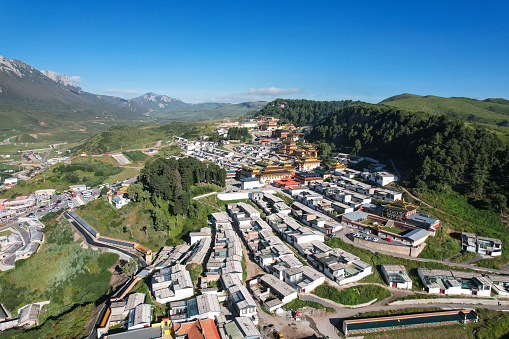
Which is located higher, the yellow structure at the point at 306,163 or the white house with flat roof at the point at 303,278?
the yellow structure at the point at 306,163

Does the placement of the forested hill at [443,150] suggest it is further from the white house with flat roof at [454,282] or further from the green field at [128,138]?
the green field at [128,138]

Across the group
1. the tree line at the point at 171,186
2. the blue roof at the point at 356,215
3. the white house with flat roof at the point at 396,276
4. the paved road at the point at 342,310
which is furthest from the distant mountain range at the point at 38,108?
the white house with flat roof at the point at 396,276

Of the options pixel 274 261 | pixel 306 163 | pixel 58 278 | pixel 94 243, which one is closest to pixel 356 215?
pixel 274 261

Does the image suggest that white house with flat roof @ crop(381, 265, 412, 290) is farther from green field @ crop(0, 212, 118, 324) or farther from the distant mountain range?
the distant mountain range

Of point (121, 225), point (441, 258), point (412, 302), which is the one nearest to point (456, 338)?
point (412, 302)

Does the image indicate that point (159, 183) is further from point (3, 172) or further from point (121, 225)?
point (3, 172)
